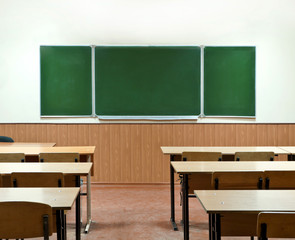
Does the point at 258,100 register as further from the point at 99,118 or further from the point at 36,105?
the point at 36,105

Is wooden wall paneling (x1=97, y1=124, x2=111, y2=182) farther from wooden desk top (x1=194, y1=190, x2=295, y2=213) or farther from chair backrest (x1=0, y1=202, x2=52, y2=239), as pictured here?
chair backrest (x1=0, y1=202, x2=52, y2=239)

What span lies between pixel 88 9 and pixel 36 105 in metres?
1.87

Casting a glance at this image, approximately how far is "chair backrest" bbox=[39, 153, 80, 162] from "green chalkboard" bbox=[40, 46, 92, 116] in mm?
2516

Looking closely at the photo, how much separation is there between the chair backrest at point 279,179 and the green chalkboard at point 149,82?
3760mm

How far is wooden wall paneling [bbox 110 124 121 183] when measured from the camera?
22.7 ft

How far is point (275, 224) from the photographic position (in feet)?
6.55

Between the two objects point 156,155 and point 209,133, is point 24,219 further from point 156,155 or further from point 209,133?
A: point 209,133

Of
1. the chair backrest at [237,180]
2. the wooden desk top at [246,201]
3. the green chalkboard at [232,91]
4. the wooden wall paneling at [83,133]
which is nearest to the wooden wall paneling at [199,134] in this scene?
the green chalkboard at [232,91]

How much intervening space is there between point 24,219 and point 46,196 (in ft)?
1.29

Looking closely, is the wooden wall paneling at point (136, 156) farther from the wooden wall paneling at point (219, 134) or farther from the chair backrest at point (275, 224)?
the chair backrest at point (275, 224)

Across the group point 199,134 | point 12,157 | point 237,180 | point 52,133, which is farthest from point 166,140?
point 237,180

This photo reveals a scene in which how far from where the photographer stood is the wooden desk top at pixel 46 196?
93.8 inches

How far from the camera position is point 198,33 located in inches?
271

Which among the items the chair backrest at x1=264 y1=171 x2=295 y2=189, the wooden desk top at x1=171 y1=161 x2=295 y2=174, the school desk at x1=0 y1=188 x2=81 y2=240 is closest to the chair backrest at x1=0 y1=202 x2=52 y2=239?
the school desk at x1=0 y1=188 x2=81 y2=240
